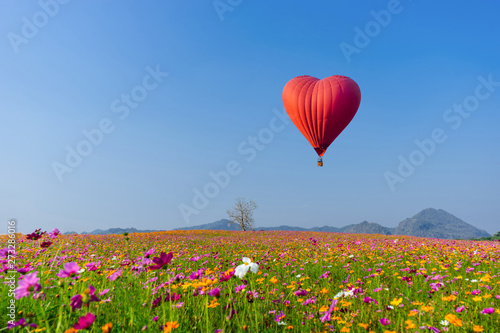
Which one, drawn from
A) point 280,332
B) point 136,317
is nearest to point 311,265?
point 280,332

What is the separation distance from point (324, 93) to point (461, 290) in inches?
398

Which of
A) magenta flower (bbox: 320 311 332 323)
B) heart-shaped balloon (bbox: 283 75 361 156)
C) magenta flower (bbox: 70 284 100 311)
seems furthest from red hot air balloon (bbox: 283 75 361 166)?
magenta flower (bbox: 70 284 100 311)

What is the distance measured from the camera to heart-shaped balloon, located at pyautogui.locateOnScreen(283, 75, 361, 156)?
43.2ft

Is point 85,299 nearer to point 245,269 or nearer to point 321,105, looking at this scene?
point 245,269

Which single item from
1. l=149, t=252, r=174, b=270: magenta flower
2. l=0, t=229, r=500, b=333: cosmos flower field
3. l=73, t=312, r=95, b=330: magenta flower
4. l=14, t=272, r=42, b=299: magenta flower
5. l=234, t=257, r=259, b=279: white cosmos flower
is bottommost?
l=0, t=229, r=500, b=333: cosmos flower field

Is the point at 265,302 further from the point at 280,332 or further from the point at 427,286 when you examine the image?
the point at 427,286

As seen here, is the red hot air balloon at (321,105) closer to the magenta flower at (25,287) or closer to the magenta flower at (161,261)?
the magenta flower at (161,261)

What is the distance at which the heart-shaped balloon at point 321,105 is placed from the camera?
13164mm

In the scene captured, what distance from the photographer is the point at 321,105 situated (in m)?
13.3

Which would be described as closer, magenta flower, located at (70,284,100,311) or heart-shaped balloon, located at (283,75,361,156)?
magenta flower, located at (70,284,100,311)

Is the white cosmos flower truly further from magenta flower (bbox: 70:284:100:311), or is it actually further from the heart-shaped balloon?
the heart-shaped balloon

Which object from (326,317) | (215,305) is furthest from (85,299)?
(326,317)

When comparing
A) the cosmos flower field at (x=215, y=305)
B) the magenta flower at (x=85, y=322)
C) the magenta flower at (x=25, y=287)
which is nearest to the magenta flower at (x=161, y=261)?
the cosmos flower field at (x=215, y=305)

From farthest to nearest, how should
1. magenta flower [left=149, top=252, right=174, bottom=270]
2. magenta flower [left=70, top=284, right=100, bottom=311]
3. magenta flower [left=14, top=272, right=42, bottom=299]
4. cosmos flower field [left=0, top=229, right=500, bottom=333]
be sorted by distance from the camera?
cosmos flower field [left=0, top=229, right=500, bottom=333] → magenta flower [left=149, top=252, right=174, bottom=270] → magenta flower [left=14, top=272, right=42, bottom=299] → magenta flower [left=70, top=284, right=100, bottom=311]
